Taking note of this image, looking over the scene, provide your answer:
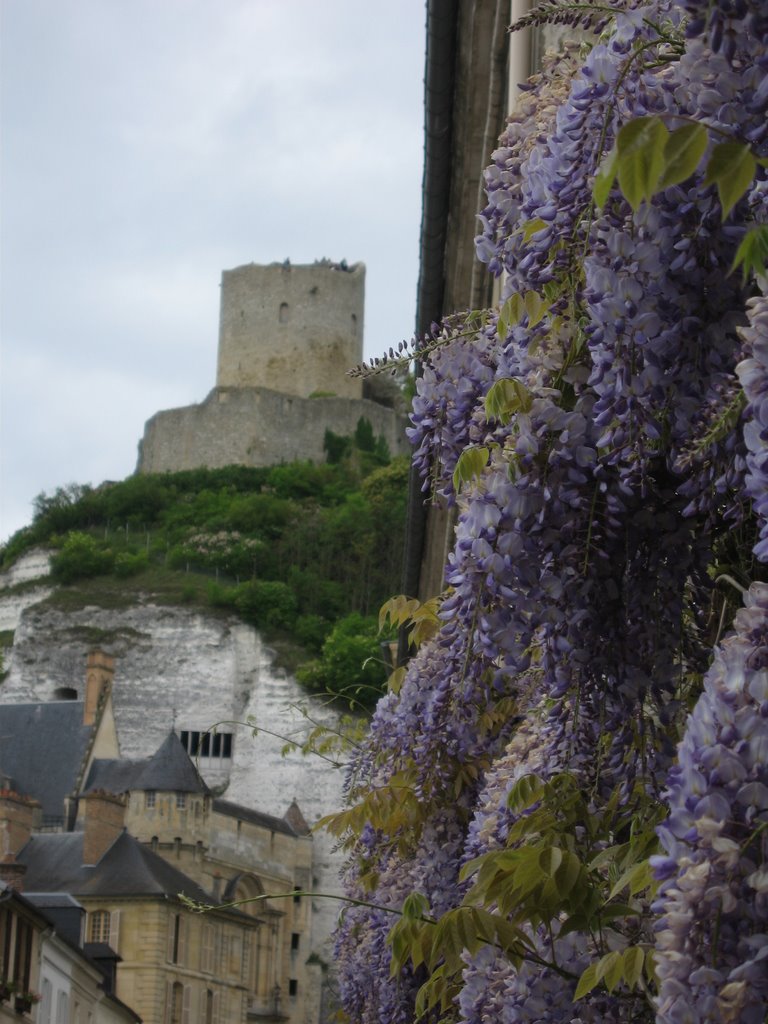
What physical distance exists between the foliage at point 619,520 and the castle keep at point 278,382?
91882 mm

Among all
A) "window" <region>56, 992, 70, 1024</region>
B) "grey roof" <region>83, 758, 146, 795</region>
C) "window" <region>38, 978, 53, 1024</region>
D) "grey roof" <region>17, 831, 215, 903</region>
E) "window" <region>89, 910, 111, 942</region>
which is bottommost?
"window" <region>89, 910, 111, 942</region>

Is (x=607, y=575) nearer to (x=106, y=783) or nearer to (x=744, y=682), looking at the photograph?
(x=744, y=682)

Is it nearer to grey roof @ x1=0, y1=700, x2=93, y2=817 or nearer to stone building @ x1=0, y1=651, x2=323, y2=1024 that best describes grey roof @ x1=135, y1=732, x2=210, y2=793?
stone building @ x1=0, y1=651, x2=323, y2=1024

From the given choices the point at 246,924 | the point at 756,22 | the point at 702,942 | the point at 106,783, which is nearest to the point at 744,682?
the point at 702,942

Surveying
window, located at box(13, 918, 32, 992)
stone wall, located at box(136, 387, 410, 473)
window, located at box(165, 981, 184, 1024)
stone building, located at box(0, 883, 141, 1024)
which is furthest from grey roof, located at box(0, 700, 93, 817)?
window, located at box(13, 918, 32, 992)

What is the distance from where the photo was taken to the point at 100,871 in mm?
52031

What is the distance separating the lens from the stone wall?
316 feet

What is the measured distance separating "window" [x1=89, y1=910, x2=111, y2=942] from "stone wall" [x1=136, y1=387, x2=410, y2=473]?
47151 millimetres

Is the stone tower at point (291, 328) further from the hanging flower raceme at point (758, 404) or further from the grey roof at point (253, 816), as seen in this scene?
the hanging flower raceme at point (758, 404)

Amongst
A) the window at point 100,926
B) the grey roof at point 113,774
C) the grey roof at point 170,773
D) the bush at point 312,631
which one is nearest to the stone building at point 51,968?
the window at point 100,926

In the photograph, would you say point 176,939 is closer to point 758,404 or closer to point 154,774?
point 154,774

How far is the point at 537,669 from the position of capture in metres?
4.61

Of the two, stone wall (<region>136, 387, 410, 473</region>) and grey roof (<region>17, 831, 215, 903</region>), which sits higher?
stone wall (<region>136, 387, 410, 473</region>)

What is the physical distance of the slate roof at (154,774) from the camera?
6353cm
